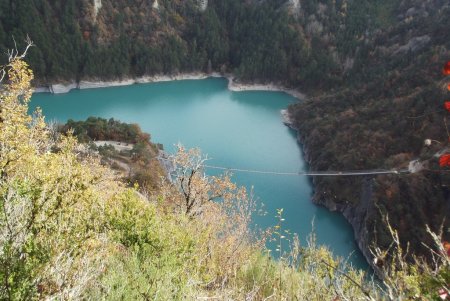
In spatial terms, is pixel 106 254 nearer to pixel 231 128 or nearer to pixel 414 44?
pixel 231 128

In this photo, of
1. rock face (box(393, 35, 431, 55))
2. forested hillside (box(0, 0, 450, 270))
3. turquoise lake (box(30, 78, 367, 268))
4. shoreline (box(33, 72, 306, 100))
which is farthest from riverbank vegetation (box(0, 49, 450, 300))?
shoreline (box(33, 72, 306, 100))

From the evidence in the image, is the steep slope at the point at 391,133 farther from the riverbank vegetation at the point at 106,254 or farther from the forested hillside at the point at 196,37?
the riverbank vegetation at the point at 106,254

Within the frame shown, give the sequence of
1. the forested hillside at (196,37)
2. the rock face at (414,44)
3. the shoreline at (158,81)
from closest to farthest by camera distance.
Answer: the rock face at (414,44)
the shoreline at (158,81)
the forested hillside at (196,37)

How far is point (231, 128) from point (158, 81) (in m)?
26.6

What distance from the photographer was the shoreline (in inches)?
2518

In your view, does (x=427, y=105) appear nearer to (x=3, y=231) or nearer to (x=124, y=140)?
(x=124, y=140)

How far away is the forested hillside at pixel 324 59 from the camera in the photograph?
33.1m

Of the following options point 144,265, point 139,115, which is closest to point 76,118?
point 139,115

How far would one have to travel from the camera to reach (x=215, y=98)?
6319 cm

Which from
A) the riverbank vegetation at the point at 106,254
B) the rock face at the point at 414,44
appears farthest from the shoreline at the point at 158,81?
the riverbank vegetation at the point at 106,254

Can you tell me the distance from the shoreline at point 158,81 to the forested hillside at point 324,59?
A: 1.26 metres

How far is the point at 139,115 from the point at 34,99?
50.8ft

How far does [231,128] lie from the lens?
164 feet

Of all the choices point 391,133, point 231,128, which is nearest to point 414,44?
point 391,133
